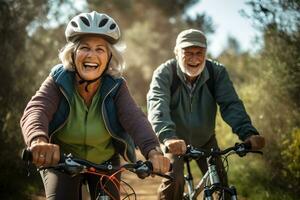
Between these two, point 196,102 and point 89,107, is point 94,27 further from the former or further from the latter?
point 196,102

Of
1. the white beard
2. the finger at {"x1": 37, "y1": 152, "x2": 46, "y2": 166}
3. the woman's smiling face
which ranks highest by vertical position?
the white beard

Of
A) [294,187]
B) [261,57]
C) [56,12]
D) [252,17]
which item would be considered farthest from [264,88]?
[56,12]

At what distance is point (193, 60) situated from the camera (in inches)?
183

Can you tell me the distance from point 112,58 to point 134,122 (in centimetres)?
63

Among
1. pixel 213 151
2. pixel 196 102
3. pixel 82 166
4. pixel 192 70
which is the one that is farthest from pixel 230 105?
pixel 82 166

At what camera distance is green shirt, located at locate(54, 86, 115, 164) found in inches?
131

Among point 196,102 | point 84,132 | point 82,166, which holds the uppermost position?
point 196,102

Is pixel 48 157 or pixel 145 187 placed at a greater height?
pixel 145 187

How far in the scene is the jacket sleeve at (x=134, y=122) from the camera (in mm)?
3223

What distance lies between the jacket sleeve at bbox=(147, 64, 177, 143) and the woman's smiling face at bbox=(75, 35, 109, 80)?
94 cm

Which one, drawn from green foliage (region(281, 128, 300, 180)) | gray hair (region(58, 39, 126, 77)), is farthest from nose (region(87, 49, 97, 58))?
green foliage (region(281, 128, 300, 180))

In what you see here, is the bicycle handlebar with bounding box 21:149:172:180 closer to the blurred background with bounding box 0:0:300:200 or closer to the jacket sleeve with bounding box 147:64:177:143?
the jacket sleeve with bounding box 147:64:177:143

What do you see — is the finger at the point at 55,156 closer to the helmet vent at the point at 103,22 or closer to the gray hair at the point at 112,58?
the gray hair at the point at 112,58

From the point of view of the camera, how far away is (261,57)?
9.59 meters
